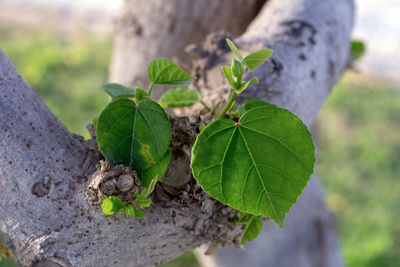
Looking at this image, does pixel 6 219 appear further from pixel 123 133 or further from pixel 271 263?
pixel 271 263

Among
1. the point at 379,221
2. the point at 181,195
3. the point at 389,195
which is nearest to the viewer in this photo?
the point at 181,195

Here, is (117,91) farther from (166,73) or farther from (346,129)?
(346,129)

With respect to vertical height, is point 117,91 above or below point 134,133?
above

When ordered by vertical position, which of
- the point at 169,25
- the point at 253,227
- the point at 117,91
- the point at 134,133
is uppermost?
the point at 169,25

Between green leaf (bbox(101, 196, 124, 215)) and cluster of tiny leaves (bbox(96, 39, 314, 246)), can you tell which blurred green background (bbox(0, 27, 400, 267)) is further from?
green leaf (bbox(101, 196, 124, 215))

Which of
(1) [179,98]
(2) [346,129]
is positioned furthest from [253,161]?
(2) [346,129]

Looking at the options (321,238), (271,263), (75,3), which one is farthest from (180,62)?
(75,3)

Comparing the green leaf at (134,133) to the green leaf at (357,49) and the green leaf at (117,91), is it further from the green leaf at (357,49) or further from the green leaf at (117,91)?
the green leaf at (357,49)

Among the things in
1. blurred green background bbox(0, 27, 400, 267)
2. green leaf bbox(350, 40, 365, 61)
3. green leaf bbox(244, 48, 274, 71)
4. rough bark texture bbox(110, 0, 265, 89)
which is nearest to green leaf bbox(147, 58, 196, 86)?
green leaf bbox(244, 48, 274, 71)
